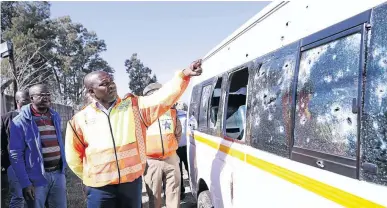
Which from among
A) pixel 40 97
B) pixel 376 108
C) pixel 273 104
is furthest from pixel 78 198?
pixel 376 108

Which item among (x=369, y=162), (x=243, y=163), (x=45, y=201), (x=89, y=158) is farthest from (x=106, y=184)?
(x=369, y=162)

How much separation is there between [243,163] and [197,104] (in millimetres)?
2239

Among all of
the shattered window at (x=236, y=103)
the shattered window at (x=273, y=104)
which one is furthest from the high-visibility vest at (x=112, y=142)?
the shattered window at (x=273, y=104)

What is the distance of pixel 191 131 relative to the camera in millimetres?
4773

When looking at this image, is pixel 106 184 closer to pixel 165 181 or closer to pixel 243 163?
pixel 243 163

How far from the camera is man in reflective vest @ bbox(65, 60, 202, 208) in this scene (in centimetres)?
275

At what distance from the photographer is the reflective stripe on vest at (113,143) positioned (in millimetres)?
2756

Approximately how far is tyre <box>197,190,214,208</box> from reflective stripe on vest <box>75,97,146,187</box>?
3.30 ft

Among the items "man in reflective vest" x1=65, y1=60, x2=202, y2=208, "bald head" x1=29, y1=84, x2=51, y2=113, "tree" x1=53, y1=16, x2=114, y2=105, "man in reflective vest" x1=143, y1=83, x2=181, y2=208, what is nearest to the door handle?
"man in reflective vest" x1=65, y1=60, x2=202, y2=208

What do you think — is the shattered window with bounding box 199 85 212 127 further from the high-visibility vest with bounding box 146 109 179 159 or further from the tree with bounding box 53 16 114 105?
the tree with bounding box 53 16 114 105

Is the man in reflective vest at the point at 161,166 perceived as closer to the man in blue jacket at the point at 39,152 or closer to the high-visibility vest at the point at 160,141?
the high-visibility vest at the point at 160,141

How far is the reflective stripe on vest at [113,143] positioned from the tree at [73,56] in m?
33.6

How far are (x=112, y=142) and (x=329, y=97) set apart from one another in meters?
1.73

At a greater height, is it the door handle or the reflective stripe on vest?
the door handle
